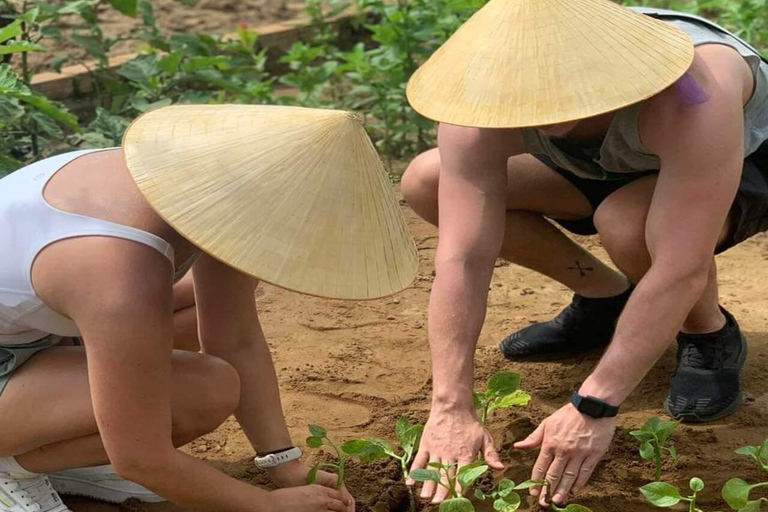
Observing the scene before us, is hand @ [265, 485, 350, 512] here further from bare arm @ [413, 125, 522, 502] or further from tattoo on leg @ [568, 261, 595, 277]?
tattoo on leg @ [568, 261, 595, 277]

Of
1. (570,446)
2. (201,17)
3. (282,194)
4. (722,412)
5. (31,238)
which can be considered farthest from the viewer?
(201,17)

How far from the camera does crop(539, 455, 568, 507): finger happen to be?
7.57 ft

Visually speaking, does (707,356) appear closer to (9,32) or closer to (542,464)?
(542,464)

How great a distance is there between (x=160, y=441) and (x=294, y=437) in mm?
775

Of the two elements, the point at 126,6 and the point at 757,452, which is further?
the point at 126,6

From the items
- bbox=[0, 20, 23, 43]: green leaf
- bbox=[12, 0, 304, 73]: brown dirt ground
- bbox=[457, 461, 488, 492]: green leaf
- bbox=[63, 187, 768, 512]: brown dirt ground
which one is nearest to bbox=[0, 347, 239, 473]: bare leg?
bbox=[63, 187, 768, 512]: brown dirt ground

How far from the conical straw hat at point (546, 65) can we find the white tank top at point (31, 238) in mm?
607

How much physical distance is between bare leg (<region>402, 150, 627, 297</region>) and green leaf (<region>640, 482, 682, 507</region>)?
0.94 meters

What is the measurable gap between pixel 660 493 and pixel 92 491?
124cm

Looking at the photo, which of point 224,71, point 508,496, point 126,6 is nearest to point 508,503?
point 508,496

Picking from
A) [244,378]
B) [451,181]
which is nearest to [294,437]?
[244,378]

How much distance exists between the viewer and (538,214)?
10.1 feet

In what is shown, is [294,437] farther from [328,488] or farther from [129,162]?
[129,162]

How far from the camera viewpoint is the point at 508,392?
102 inches
